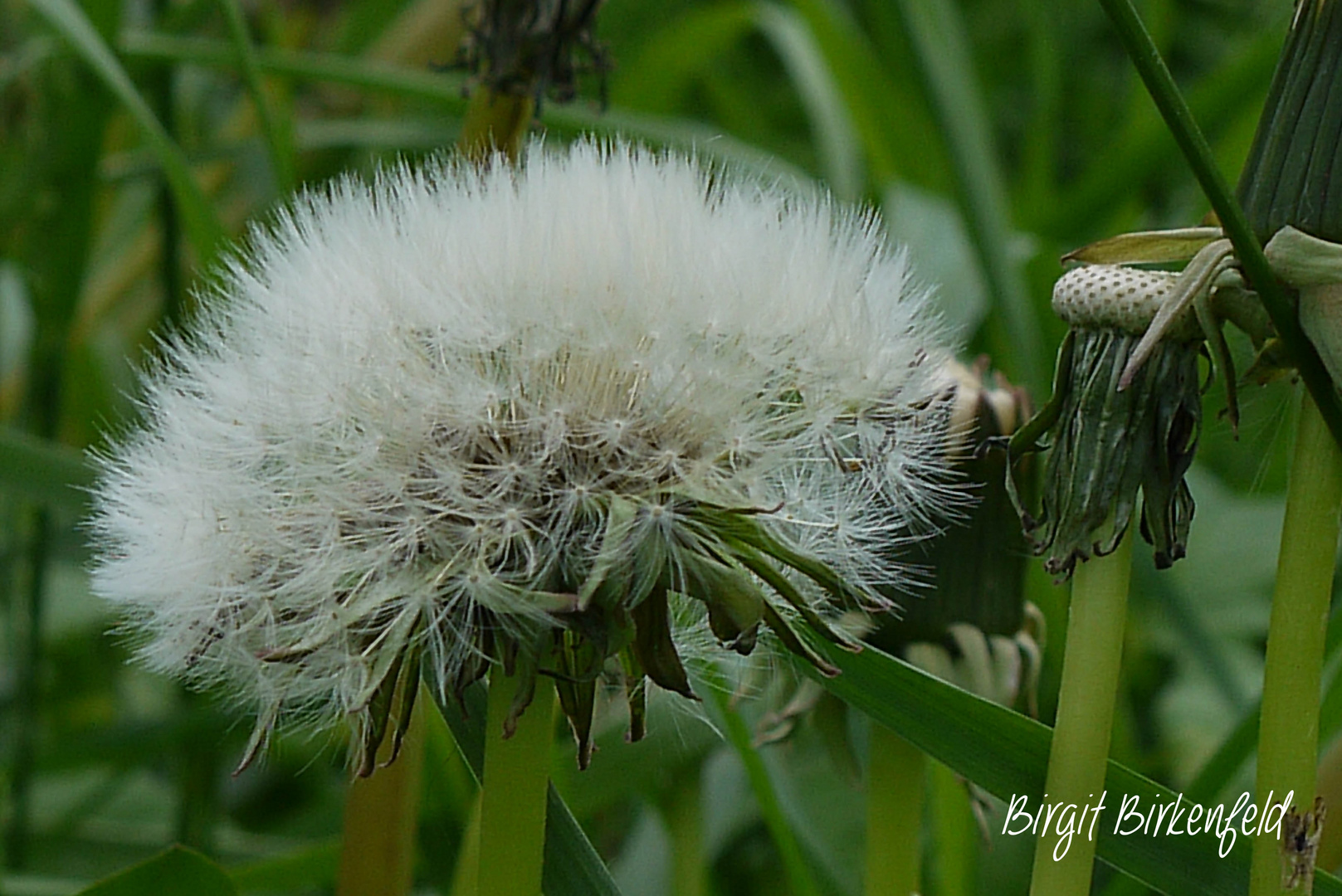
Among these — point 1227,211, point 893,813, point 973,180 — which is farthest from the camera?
point 973,180

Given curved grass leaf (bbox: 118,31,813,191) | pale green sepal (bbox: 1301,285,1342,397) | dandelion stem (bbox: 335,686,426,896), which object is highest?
curved grass leaf (bbox: 118,31,813,191)

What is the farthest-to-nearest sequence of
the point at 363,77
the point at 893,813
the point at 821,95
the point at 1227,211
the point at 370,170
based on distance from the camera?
1. the point at 821,95
2. the point at 370,170
3. the point at 363,77
4. the point at 893,813
5. the point at 1227,211

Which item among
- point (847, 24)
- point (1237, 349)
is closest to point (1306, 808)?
point (1237, 349)

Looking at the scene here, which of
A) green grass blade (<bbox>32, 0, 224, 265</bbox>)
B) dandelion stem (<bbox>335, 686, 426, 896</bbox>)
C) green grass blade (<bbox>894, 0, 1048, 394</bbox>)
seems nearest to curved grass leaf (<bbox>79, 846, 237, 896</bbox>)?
dandelion stem (<bbox>335, 686, 426, 896</bbox>)

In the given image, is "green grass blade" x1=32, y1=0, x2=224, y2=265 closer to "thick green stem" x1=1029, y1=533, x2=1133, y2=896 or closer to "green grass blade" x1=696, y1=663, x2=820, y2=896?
"green grass blade" x1=696, y1=663, x2=820, y2=896

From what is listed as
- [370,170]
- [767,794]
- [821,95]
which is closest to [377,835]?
[767,794]

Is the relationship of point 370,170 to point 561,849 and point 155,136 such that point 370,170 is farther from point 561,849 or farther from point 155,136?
point 561,849
